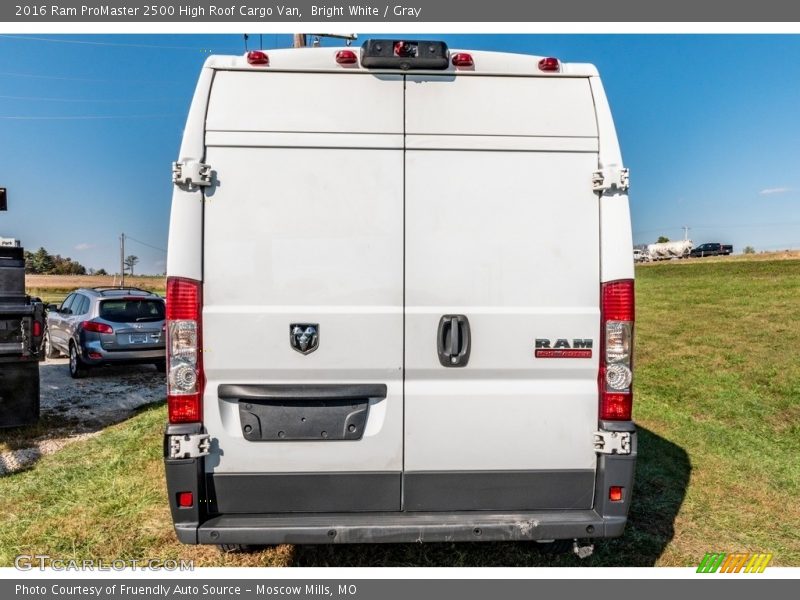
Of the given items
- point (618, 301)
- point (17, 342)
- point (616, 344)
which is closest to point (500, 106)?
point (618, 301)

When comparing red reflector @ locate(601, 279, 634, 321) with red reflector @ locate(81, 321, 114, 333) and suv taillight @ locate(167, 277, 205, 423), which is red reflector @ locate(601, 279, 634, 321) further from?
red reflector @ locate(81, 321, 114, 333)

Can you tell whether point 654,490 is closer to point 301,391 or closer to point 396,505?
point 396,505

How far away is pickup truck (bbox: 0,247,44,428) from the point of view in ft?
21.8

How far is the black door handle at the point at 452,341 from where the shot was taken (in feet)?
10.2

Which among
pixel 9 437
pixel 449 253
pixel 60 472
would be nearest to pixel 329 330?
pixel 449 253

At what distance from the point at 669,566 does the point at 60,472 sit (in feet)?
17.9

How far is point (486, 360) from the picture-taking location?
314 cm

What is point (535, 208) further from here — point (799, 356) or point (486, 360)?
point (799, 356)

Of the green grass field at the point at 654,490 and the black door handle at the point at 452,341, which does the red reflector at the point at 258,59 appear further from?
the green grass field at the point at 654,490

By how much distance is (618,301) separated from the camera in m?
3.15

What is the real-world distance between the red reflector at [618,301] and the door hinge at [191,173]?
2.16m

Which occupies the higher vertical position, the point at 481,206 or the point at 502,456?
the point at 481,206

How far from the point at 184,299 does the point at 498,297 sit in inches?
63.8

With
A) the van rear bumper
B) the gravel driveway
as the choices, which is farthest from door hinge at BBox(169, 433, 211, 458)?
the gravel driveway
